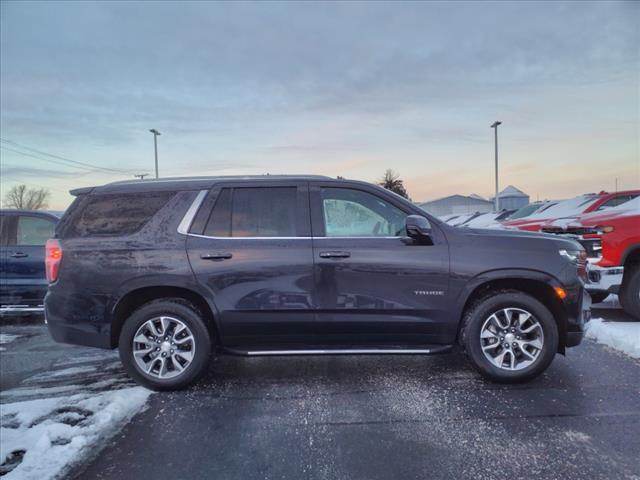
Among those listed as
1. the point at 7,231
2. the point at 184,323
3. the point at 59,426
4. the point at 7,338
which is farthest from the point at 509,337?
the point at 7,231

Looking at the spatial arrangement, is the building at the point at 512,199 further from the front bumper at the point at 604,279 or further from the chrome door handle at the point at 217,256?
the chrome door handle at the point at 217,256

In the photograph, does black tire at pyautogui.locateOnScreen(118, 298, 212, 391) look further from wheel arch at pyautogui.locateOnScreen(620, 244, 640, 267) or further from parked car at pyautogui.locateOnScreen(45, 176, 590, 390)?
wheel arch at pyautogui.locateOnScreen(620, 244, 640, 267)

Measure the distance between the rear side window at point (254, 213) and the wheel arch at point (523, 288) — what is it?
168cm

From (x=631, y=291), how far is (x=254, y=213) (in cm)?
535

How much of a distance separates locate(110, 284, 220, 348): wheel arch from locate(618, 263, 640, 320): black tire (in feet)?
18.1

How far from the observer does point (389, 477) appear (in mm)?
2629

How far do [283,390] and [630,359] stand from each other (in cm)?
364

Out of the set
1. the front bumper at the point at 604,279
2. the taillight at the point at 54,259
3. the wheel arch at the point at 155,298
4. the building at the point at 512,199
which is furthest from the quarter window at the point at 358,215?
the building at the point at 512,199

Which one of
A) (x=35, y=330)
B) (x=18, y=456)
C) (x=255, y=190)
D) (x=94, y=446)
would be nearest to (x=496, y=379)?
(x=255, y=190)

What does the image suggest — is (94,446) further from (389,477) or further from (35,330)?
(35,330)

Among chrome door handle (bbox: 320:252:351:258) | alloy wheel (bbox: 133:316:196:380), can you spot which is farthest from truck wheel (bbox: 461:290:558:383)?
alloy wheel (bbox: 133:316:196:380)

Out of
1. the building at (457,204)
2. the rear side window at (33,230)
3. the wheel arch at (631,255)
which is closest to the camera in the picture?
the wheel arch at (631,255)

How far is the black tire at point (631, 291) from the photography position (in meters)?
6.00

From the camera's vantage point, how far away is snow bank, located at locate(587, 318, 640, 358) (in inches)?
191
